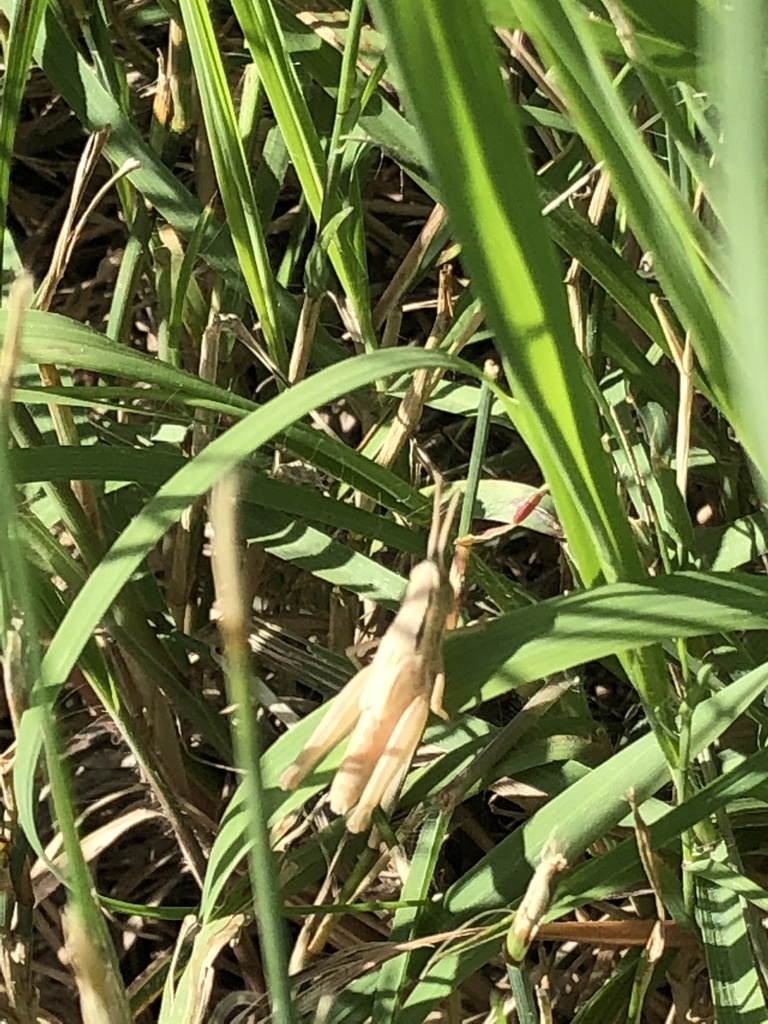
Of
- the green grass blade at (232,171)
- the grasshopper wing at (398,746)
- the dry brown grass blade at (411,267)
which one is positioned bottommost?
the grasshopper wing at (398,746)

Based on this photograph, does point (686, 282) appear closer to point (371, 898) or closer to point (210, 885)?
point (210, 885)

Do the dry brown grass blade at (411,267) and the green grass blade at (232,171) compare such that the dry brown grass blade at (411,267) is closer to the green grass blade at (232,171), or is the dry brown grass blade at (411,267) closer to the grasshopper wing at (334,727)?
the green grass blade at (232,171)

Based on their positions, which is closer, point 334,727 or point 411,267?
point 334,727

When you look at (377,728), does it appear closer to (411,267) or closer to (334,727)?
(334,727)

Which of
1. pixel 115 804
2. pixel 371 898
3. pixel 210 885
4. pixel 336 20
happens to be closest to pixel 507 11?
pixel 336 20

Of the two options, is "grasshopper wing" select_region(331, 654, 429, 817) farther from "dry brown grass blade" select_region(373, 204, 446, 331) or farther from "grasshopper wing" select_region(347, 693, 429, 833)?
"dry brown grass blade" select_region(373, 204, 446, 331)

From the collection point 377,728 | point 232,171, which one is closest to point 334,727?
point 377,728

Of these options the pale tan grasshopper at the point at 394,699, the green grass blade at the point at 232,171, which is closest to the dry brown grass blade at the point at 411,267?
the green grass blade at the point at 232,171

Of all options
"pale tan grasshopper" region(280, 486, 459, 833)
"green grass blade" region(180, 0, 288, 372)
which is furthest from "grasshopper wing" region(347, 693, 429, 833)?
"green grass blade" region(180, 0, 288, 372)
